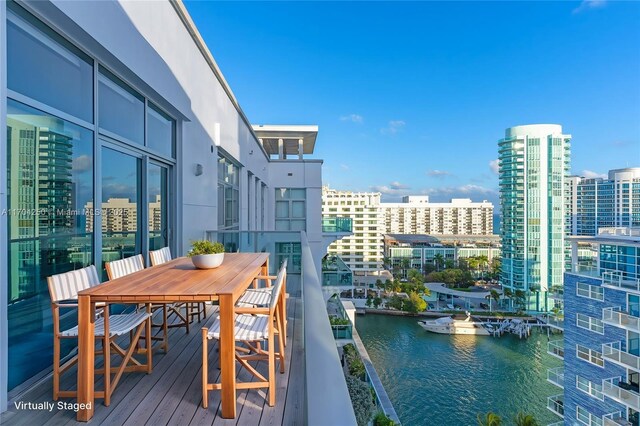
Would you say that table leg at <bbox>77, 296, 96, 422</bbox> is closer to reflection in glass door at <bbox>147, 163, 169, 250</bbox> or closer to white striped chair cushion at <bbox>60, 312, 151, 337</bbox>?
white striped chair cushion at <bbox>60, 312, 151, 337</bbox>

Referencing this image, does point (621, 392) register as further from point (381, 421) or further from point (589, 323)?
point (381, 421)

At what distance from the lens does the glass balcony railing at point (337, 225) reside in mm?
12391

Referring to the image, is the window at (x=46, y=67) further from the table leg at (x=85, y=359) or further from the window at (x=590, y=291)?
the window at (x=590, y=291)

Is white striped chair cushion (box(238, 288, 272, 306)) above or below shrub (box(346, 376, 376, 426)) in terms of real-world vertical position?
above

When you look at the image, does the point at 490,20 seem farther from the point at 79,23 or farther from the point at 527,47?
the point at 79,23

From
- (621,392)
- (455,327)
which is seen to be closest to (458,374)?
(455,327)

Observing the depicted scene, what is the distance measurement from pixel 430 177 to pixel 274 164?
278 ft

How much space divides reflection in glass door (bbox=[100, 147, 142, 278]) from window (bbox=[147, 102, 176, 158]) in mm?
465

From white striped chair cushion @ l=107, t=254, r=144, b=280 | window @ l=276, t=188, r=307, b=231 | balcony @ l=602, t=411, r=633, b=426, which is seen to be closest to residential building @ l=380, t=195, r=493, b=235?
window @ l=276, t=188, r=307, b=231

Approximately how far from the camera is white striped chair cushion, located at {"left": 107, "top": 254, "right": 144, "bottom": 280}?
2711mm

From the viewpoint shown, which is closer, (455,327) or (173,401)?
(173,401)

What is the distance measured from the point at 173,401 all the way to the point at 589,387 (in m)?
14.5

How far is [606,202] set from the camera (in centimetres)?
4509

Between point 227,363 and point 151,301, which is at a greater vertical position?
point 151,301
